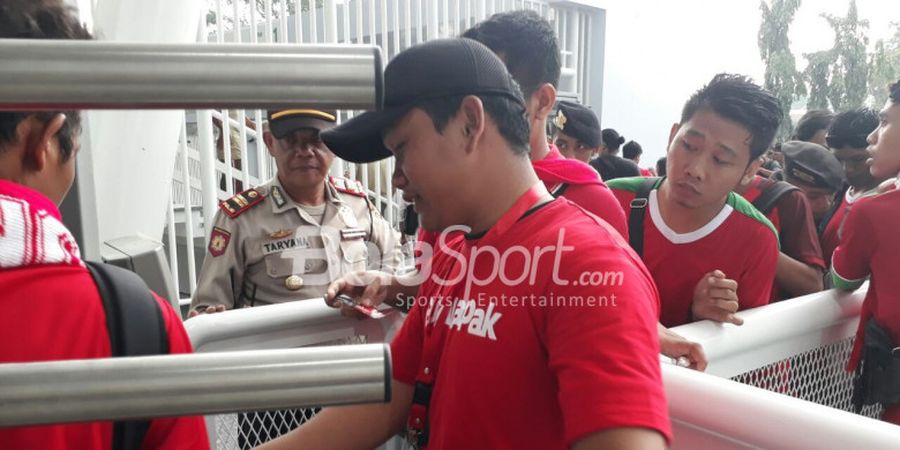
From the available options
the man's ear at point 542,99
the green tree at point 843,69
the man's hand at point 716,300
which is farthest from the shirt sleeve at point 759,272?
the green tree at point 843,69

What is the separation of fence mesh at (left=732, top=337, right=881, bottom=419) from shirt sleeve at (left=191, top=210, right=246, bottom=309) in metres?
1.45

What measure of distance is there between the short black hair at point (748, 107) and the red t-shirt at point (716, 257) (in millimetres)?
176

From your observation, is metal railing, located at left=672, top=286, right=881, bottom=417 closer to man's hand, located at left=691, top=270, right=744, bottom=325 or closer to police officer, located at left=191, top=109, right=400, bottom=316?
man's hand, located at left=691, top=270, right=744, bottom=325

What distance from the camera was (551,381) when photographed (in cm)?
91

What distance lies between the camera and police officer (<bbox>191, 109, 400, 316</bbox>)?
2.16 m

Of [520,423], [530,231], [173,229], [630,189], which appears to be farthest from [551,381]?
[173,229]

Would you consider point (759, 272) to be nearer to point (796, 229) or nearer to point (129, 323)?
point (796, 229)

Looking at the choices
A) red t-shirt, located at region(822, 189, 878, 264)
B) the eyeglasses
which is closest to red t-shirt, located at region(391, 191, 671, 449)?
red t-shirt, located at region(822, 189, 878, 264)

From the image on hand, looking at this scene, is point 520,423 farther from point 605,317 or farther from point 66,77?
point 66,77

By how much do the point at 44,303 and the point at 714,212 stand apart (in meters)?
1.56

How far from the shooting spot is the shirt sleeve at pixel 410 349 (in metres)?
1.18

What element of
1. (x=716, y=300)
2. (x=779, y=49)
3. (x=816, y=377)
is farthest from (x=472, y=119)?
(x=779, y=49)

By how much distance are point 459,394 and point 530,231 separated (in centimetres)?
24

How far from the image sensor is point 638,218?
6.28 feet
